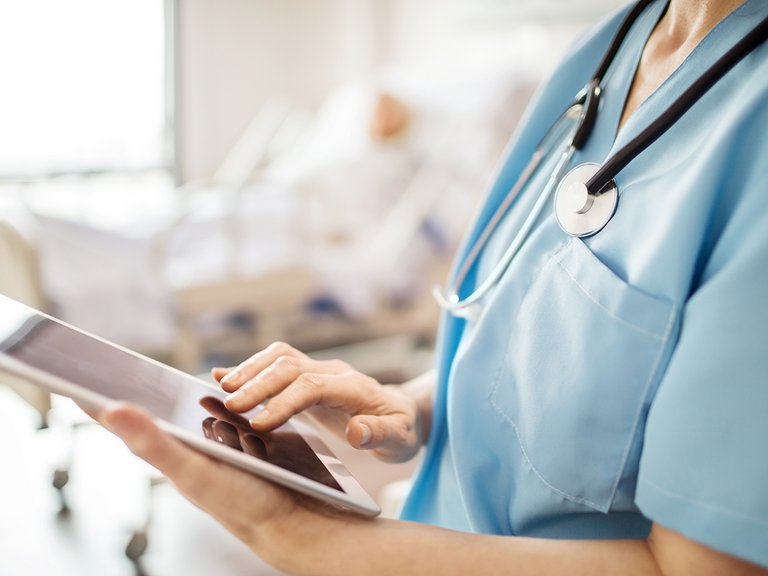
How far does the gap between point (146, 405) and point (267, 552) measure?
128 millimetres

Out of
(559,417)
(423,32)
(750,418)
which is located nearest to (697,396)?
(750,418)

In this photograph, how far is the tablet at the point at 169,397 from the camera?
0.47 metres

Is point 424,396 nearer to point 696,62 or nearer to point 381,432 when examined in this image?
point 381,432

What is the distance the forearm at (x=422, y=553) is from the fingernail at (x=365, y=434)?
13 cm

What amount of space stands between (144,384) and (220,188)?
96.1 inches

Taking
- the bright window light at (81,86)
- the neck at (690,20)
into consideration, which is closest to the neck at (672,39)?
the neck at (690,20)

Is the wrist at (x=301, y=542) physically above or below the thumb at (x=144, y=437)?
below

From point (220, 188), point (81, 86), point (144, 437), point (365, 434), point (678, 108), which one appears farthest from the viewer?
point (81, 86)

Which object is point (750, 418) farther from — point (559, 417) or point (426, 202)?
point (426, 202)

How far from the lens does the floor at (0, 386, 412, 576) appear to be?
0.67 meters

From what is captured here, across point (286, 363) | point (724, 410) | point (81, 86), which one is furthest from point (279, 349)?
point (81, 86)

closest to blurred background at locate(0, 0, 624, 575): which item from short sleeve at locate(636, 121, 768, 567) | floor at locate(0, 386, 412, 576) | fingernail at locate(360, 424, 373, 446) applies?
floor at locate(0, 386, 412, 576)

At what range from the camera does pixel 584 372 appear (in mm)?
574

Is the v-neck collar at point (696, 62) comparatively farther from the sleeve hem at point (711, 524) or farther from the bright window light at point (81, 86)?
the bright window light at point (81, 86)
